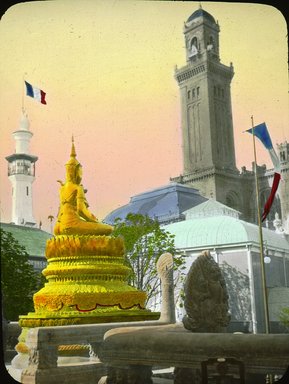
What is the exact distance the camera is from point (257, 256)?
10.8 m

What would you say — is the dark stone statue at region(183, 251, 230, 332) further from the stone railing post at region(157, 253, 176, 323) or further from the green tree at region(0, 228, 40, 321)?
the green tree at region(0, 228, 40, 321)

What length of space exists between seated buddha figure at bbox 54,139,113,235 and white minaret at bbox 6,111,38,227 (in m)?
1.51

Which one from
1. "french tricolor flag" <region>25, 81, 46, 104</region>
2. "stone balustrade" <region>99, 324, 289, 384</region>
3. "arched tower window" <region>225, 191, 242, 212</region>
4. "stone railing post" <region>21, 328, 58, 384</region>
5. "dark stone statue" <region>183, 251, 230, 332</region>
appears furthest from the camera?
"arched tower window" <region>225, 191, 242, 212</region>

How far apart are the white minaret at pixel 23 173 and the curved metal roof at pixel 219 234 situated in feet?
10.4

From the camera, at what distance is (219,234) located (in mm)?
11031

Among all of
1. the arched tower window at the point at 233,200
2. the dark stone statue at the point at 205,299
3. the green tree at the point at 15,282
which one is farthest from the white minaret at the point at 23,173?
the arched tower window at the point at 233,200

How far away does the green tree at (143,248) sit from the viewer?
9.72m

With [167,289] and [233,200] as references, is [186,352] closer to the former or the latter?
[167,289]

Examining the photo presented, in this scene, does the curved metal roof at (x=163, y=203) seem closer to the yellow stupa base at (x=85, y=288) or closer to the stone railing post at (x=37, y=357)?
the yellow stupa base at (x=85, y=288)

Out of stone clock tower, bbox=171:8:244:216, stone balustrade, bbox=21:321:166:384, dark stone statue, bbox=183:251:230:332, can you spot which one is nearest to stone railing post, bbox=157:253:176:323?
stone balustrade, bbox=21:321:166:384

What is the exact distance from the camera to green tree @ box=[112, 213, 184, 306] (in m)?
9.72

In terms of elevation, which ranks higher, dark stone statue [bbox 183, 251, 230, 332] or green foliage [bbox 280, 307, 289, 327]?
dark stone statue [bbox 183, 251, 230, 332]

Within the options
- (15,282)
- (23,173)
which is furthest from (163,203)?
(15,282)

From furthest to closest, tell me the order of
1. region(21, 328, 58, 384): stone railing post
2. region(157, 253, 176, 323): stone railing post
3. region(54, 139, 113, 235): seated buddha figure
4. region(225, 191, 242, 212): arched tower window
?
region(225, 191, 242, 212): arched tower window → region(157, 253, 176, 323): stone railing post → region(54, 139, 113, 235): seated buddha figure → region(21, 328, 58, 384): stone railing post
